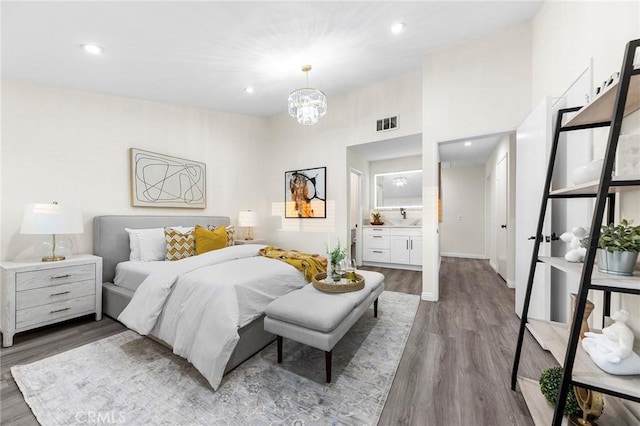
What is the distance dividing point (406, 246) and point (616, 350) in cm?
397

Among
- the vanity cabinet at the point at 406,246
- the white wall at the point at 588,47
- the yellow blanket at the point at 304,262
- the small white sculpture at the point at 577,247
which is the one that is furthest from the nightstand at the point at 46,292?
the vanity cabinet at the point at 406,246

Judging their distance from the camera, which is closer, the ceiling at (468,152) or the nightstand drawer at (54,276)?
the nightstand drawer at (54,276)

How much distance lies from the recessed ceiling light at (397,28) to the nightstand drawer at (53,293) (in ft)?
13.5

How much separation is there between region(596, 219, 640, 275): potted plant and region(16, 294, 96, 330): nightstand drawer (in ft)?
13.0

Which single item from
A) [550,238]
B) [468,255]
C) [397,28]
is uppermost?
[397,28]

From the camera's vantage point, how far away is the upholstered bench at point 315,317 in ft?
5.25

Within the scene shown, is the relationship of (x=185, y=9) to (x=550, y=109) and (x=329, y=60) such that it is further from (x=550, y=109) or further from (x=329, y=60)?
(x=550, y=109)

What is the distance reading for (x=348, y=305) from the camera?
1.82 meters

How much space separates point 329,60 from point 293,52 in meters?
0.48

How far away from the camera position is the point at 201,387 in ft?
5.21

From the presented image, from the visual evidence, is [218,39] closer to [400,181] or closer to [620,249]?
[620,249]

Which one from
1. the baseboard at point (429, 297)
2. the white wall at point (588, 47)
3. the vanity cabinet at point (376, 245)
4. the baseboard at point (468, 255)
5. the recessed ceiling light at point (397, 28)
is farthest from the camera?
the baseboard at point (468, 255)

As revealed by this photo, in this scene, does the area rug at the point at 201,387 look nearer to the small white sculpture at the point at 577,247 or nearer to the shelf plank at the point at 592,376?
the shelf plank at the point at 592,376

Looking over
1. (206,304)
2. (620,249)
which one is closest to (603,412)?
(620,249)
